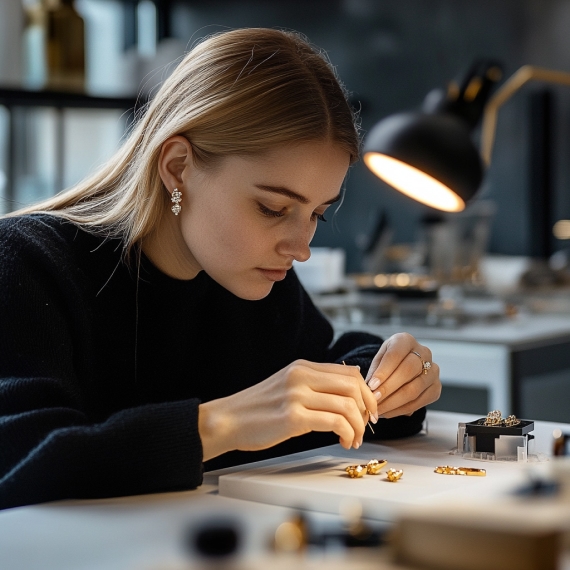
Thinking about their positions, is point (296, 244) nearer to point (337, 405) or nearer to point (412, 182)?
point (337, 405)

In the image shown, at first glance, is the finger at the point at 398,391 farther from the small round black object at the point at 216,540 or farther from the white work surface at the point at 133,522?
the small round black object at the point at 216,540

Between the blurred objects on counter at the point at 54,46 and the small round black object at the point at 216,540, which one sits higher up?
the blurred objects on counter at the point at 54,46

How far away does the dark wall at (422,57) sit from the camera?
12.4 feet

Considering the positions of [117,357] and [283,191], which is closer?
[283,191]

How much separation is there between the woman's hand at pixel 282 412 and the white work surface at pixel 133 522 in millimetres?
55

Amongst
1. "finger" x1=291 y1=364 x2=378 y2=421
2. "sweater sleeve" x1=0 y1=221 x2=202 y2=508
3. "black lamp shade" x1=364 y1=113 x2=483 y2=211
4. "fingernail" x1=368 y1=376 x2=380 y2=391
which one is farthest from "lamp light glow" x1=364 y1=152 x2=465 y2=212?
"sweater sleeve" x1=0 y1=221 x2=202 y2=508

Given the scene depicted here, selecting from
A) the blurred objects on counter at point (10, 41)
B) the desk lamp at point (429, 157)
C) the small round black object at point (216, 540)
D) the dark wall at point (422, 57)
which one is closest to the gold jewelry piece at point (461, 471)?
the small round black object at point (216, 540)

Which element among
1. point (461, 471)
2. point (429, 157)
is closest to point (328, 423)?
point (461, 471)

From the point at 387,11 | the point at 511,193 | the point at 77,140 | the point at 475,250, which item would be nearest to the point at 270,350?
the point at 475,250

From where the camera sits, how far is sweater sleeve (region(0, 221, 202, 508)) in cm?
95

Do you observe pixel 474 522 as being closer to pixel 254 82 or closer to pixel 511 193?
pixel 254 82

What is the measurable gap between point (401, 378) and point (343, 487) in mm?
310

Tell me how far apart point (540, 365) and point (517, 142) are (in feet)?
5.49

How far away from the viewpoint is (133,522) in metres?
0.85
